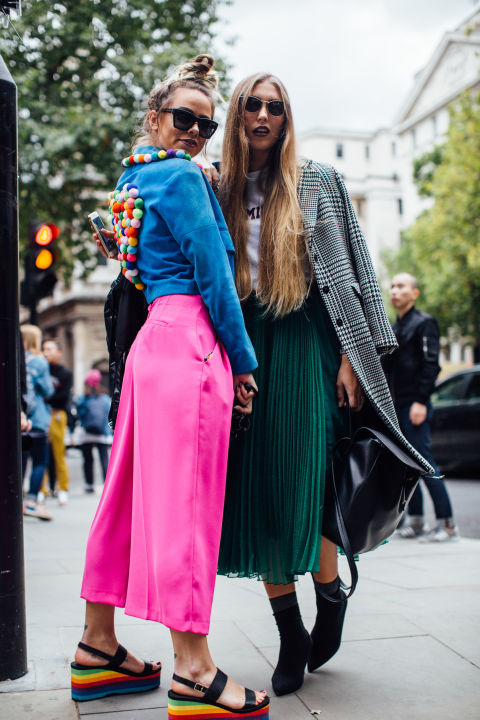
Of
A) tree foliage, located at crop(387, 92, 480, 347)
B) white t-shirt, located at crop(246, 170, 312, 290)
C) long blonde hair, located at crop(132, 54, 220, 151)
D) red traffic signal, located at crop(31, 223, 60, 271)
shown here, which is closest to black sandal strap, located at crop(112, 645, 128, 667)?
white t-shirt, located at crop(246, 170, 312, 290)

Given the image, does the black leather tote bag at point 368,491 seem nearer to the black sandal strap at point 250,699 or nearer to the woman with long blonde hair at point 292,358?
the woman with long blonde hair at point 292,358

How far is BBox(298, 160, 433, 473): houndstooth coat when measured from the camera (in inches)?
103

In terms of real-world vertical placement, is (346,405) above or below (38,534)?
above

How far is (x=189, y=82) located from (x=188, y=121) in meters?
0.16

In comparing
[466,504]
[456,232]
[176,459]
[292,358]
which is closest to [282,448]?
[292,358]

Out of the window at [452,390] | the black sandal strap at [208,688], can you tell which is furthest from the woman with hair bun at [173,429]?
the window at [452,390]

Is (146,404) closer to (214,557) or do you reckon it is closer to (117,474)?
(117,474)

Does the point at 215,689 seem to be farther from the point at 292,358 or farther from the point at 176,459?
the point at 292,358

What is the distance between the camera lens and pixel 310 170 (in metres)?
2.77

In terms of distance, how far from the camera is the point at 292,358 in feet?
8.79

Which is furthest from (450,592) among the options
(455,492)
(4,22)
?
(455,492)

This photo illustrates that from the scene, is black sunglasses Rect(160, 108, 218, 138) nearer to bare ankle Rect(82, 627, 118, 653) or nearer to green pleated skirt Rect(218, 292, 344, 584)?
green pleated skirt Rect(218, 292, 344, 584)

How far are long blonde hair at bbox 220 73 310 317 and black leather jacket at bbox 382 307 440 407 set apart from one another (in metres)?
3.55

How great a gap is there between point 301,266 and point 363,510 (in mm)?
863
